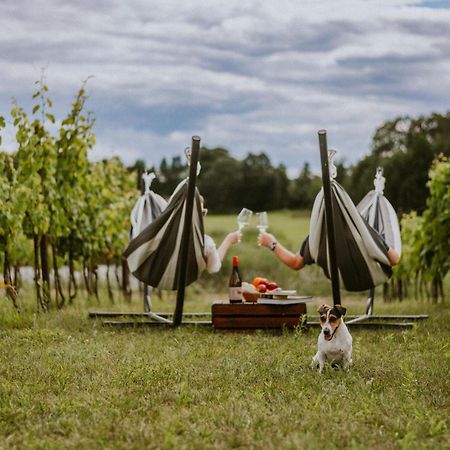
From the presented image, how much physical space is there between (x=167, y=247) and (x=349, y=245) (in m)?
1.38

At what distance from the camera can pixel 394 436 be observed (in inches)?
133

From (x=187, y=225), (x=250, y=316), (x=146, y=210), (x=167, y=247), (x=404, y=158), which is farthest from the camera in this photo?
(x=404, y=158)

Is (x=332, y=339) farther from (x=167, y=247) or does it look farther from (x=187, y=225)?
(x=167, y=247)

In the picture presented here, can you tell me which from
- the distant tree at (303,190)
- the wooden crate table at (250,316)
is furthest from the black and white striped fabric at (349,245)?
the distant tree at (303,190)

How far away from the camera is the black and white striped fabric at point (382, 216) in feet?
21.6

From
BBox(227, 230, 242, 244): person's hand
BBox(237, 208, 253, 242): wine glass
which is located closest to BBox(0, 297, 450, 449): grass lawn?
BBox(227, 230, 242, 244): person's hand

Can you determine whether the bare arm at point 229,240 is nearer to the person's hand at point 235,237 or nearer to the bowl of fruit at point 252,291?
the person's hand at point 235,237

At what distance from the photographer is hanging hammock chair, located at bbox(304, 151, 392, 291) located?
230 inches

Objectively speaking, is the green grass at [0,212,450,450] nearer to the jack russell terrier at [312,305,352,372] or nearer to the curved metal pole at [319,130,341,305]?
the jack russell terrier at [312,305,352,372]

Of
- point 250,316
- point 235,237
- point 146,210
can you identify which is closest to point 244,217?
point 235,237

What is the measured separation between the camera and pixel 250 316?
612 centimetres

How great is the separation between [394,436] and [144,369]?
1.62 metres

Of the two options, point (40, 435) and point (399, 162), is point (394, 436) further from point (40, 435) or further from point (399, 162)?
point (399, 162)

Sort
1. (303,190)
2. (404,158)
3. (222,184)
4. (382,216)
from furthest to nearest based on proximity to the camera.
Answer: (404,158), (303,190), (222,184), (382,216)
